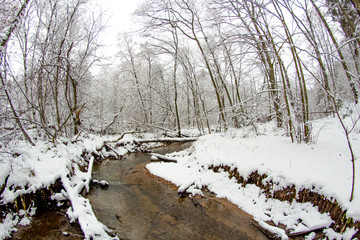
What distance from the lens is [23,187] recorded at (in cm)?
487

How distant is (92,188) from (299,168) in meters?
6.66

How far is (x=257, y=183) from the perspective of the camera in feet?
17.3

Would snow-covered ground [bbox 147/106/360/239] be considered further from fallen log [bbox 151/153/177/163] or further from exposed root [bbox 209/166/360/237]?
fallen log [bbox 151/153/177/163]

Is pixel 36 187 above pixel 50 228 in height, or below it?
above

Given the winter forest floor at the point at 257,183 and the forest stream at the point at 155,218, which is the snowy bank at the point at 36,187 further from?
the forest stream at the point at 155,218

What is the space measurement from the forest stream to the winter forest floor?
0.27 m

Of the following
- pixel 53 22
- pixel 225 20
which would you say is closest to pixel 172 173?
pixel 225 20

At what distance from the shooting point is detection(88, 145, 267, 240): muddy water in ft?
14.1

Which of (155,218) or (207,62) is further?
(207,62)

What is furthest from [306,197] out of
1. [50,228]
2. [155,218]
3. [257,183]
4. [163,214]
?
[50,228]

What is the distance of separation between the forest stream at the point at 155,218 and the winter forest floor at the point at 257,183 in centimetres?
27

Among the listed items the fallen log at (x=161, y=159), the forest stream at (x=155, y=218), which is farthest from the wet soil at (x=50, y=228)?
the fallen log at (x=161, y=159)

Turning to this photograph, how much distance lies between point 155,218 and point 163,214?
0.85ft

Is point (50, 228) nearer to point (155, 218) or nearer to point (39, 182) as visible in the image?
point (39, 182)
